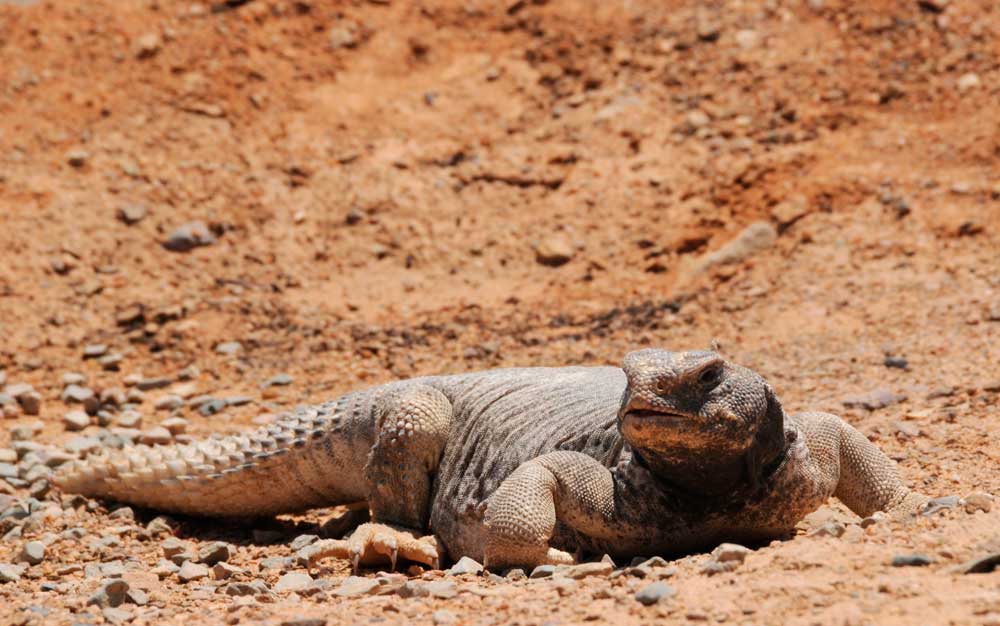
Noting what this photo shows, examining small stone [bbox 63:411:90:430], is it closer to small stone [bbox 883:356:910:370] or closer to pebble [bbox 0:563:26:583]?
pebble [bbox 0:563:26:583]

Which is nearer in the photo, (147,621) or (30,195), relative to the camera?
(147,621)

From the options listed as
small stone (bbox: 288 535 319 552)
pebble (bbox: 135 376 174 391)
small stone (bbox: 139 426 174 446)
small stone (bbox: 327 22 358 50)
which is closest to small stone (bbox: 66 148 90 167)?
small stone (bbox: 327 22 358 50)

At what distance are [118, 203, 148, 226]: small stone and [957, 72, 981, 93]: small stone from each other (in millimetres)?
9413

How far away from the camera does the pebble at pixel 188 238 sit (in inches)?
590

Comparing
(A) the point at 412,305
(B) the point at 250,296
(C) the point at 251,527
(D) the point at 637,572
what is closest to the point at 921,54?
(A) the point at 412,305

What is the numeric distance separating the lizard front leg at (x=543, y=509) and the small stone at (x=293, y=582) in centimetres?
102

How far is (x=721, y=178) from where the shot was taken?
1461 centimetres

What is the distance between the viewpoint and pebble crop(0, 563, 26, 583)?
779 centimetres

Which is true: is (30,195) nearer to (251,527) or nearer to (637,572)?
(251,527)

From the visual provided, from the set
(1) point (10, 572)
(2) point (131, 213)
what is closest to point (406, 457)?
(1) point (10, 572)

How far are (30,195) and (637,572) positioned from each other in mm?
11380

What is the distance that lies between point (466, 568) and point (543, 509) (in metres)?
0.68

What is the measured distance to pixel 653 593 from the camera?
18.6 ft

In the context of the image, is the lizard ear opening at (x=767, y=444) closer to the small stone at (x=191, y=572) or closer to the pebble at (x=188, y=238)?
the small stone at (x=191, y=572)
